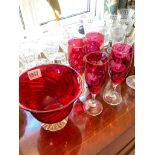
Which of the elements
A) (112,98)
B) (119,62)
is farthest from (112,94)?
(119,62)

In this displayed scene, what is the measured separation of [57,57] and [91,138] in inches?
13.5

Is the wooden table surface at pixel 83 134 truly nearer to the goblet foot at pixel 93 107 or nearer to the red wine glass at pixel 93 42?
the goblet foot at pixel 93 107

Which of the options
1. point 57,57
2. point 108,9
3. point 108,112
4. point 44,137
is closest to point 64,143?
point 44,137

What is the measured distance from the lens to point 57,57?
2.92 feet

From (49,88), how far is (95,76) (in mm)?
160

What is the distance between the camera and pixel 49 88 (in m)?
0.76

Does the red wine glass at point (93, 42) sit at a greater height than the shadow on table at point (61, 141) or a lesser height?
greater

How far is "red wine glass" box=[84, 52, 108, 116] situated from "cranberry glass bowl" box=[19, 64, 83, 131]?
0.04m

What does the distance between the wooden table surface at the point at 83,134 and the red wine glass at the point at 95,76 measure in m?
0.02

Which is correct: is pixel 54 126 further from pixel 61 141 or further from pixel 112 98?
pixel 112 98

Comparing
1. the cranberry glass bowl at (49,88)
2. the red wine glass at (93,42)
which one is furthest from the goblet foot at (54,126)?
the red wine glass at (93,42)

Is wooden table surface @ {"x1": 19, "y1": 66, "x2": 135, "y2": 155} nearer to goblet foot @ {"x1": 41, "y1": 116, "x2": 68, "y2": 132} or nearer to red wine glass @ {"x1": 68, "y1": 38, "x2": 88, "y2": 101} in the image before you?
goblet foot @ {"x1": 41, "y1": 116, "x2": 68, "y2": 132}

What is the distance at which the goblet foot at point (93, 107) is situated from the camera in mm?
747

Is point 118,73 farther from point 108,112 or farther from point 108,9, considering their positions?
point 108,9
